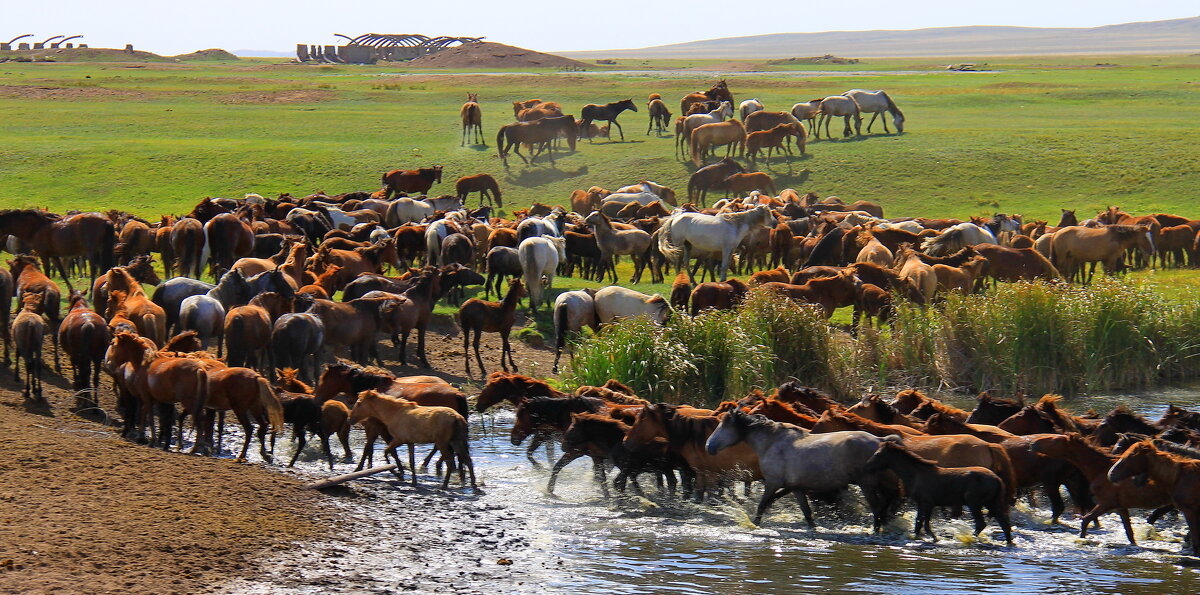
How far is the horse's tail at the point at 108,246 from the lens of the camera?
19234mm

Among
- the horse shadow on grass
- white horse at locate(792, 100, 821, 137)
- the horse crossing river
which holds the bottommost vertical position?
the horse crossing river

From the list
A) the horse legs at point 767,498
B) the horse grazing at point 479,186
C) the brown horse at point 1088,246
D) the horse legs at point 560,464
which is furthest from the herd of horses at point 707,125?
the horse legs at point 767,498

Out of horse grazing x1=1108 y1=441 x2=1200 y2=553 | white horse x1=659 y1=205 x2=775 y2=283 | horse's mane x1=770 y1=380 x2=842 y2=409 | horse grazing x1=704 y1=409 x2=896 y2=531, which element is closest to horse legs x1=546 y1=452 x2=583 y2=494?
horse grazing x1=704 y1=409 x2=896 y2=531

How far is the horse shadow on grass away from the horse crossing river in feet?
78.8

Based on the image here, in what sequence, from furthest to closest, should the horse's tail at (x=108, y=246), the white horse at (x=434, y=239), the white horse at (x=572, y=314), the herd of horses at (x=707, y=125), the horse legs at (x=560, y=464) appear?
the herd of horses at (x=707, y=125) → the white horse at (x=434, y=239) → the horse's tail at (x=108, y=246) → the white horse at (x=572, y=314) → the horse legs at (x=560, y=464)

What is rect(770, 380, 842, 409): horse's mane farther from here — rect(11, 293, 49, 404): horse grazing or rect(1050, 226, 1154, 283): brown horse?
rect(1050, 226, 1154, 283): brown horse

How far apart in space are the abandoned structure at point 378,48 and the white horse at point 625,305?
9517 centimetres

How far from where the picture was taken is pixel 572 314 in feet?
55.9

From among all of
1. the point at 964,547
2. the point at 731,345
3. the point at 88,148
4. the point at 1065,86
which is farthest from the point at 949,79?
the point at 964,547

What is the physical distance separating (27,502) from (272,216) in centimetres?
1624

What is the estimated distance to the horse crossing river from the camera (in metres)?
8.70

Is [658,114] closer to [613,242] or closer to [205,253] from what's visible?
[613,242]

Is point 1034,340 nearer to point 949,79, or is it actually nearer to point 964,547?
point 964,547

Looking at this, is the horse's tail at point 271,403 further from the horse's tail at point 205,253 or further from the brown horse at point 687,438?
the horse's tail at point 205,253
